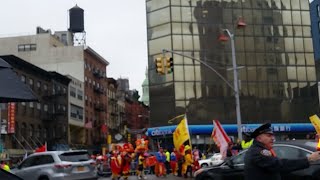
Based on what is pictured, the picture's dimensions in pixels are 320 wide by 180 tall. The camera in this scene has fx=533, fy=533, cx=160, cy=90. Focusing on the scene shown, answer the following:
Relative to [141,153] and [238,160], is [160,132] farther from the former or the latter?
[238,160]

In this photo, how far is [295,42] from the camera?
208 feet

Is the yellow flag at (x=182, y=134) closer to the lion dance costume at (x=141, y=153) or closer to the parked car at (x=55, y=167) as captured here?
the lion dance costume at (x=141, y=153)

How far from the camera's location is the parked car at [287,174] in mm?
11438

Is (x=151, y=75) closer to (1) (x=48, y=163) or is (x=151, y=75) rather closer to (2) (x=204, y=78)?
(2) (x=204, y=78)

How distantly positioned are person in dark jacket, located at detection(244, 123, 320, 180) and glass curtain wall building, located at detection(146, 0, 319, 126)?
52.0m

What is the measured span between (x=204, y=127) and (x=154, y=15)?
565 inches

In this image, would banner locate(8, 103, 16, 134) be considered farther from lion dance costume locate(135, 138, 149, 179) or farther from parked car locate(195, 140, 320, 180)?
parked car locate(195, 140, 320, 180)

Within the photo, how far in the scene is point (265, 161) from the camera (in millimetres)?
5602

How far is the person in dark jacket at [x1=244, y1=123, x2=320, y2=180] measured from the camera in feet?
18.3

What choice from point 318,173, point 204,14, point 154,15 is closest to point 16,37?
point 154,15

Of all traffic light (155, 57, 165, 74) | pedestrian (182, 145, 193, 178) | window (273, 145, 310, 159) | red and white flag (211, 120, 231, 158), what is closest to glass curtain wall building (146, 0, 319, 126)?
pedestrian (182, 145, 193, 178)

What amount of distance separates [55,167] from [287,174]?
9528mm

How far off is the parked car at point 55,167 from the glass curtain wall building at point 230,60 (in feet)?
128

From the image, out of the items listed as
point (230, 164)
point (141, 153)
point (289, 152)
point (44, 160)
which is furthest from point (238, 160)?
point (141, 153)
